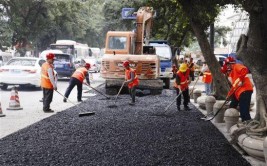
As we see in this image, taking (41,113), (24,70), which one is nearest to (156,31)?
(24,70)

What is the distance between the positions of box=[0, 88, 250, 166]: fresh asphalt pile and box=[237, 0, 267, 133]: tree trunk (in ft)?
3.78

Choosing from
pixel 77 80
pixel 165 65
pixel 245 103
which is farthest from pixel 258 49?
pixel 165 65

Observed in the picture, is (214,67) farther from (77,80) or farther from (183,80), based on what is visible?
(77,80)

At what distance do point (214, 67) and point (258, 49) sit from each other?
6.35 metres

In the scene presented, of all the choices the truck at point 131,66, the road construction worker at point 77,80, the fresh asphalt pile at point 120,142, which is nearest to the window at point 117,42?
the truck at point 131,66

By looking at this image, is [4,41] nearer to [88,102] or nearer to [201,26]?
[88,102]

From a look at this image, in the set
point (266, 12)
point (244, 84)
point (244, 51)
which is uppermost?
point (266, 12)

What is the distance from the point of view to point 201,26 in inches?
562

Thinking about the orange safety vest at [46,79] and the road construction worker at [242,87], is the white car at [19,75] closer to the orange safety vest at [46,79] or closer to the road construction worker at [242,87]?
the orange safety vest at [46,79]

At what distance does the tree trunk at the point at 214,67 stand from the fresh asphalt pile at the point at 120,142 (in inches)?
73.9

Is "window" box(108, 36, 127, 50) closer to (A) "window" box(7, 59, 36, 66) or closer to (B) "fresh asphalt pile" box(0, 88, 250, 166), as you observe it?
(A) "window" box(7, 59, 36, 66)

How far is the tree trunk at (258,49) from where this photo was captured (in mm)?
7824

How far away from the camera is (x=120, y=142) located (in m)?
8.18

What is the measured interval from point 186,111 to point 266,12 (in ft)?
19.5
